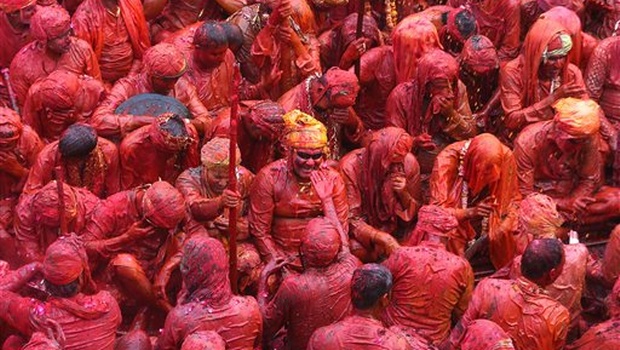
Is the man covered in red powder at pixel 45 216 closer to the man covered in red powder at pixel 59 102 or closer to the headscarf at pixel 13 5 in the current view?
the man covered in red powder at pixel 59 102

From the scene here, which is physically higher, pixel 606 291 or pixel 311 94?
pixel 311 94

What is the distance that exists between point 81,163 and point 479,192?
9.95ft

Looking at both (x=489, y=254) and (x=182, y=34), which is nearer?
(x=489, y=254)

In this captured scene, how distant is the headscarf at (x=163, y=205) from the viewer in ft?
40.1

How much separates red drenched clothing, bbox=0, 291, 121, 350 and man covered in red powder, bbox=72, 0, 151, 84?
3688 mm

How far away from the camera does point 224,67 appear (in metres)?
14.3

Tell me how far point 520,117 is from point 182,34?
9.47 feet

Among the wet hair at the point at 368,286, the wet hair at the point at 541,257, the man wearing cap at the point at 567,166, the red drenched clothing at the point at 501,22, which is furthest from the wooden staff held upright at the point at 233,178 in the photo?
the red drenched clothing at the point at 501,22

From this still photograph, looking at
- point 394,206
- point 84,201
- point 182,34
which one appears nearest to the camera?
point 84,201

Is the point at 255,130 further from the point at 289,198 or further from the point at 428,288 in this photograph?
the point at 428,288

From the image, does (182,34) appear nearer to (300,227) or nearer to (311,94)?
(311,94)

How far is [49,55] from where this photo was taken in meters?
14.1

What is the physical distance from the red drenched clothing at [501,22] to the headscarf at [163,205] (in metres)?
4.27

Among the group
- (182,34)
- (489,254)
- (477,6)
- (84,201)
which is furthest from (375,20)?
(84,201)
